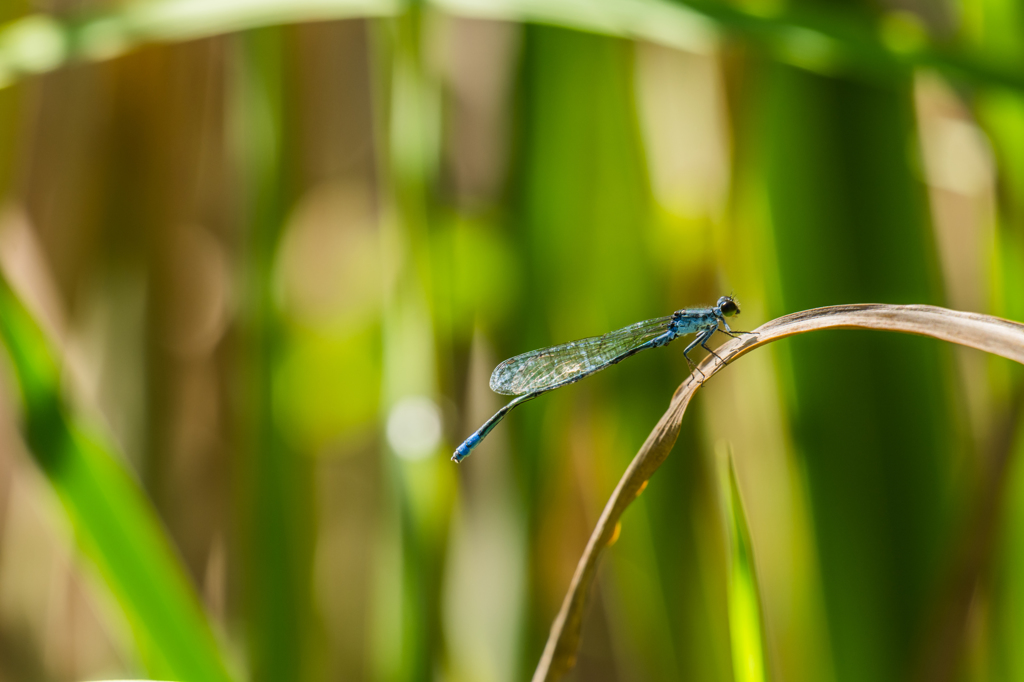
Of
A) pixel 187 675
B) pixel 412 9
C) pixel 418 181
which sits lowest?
pixel 187 675

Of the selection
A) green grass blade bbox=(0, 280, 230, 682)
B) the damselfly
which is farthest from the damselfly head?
green grass blade bbox=(0, 280, 230, 682)

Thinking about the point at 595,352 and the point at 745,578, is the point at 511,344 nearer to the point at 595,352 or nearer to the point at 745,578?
the point at 595,352

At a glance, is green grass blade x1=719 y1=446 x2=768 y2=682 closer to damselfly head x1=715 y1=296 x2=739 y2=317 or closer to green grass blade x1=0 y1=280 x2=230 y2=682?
green grass blade x1=0 y1=280 x2=230 y2=682

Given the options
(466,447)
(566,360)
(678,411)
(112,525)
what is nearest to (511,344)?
(566,360)

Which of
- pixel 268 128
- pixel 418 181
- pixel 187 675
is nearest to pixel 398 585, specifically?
pixel 187 675

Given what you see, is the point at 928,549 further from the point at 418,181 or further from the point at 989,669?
the point at 418,181

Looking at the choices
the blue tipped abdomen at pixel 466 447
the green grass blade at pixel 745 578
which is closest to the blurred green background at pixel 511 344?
the green grass blade at pixel 745 578

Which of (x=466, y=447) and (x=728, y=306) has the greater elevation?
(x=728, y=306)

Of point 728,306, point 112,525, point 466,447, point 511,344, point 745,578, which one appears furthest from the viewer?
point 511,344
